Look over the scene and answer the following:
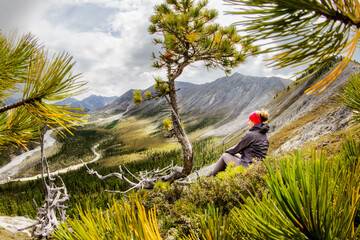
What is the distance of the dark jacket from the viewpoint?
4.20 metres

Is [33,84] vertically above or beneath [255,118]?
above

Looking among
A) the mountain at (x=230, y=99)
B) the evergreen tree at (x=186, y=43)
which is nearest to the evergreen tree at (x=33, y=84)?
the evergreen tree at (x=186, y=43)

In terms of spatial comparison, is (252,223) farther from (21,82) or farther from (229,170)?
(229,170)

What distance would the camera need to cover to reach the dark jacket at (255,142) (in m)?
4.20

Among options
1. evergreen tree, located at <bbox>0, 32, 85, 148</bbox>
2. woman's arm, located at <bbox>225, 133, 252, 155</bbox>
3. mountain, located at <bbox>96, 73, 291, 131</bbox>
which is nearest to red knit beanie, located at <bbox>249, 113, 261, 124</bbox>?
woman's arm, located at <bbox>225, 133, 252, 155</bbox>

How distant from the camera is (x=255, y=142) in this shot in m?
4.21

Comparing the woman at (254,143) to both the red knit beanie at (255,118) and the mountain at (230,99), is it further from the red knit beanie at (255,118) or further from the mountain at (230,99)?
the mountain at (230,99)

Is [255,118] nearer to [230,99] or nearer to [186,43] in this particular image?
[186,43]

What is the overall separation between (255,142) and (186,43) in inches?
129

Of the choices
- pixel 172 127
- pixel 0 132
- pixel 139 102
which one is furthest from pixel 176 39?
pixel 0 132

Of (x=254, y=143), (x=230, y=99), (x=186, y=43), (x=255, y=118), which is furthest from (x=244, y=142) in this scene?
(x=230, y=99)

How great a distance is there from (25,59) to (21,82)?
236 millimetres

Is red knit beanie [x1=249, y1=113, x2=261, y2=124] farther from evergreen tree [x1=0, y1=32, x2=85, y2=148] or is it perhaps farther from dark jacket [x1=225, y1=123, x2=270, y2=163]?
evergreen tree [x1=0, y1=32, x2=85, y2=148]

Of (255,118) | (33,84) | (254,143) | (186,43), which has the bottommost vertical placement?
(254,143)
